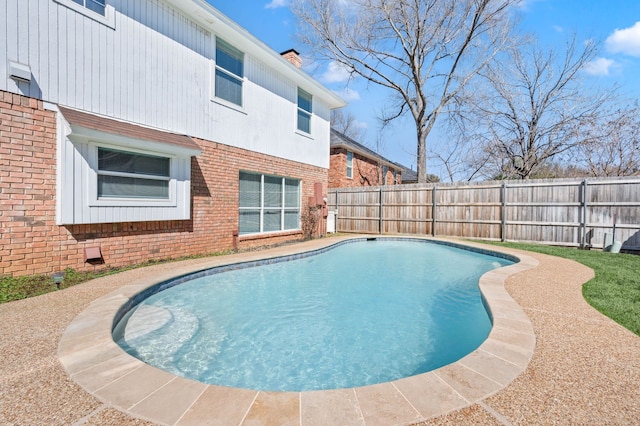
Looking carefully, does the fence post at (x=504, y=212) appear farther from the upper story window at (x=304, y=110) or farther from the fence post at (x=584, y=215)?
the upper story window at (x=304, y=110)

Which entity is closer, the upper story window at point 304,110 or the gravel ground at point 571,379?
the gravel ground at point 571,379

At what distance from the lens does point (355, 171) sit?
62.5 ft

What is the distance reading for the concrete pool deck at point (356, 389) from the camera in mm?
1810

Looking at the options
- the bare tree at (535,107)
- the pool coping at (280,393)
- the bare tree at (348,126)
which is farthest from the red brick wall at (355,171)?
the pool coping at (280,393)

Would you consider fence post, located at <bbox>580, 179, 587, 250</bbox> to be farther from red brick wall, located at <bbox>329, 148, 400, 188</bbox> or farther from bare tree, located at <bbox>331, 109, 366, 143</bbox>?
bare tree, located at <bbox>331, 109, 366, 143</bbox>

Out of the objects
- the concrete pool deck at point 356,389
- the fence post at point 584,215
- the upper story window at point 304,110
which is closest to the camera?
the concrete pool deck at point 356,389

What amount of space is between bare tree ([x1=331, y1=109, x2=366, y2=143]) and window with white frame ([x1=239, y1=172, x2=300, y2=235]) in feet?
82.6

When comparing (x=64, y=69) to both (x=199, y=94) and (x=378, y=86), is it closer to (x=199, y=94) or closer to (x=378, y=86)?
(x=199, y=94)

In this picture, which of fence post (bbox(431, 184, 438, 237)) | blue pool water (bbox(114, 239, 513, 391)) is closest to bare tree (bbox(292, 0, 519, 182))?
fence post (bbox(431, 184, 438, 237))

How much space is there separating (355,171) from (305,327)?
15.7 m

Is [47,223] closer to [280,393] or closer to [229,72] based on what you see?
[280,393]

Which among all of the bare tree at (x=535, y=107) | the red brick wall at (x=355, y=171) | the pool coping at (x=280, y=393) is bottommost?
the pool coping at (x=280, y=393)

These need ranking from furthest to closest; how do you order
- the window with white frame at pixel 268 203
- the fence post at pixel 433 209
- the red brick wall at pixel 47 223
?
the fence post at pixel 433 209
the window with white frame at pixel 268 203
the red brick wall at pixel 47 223

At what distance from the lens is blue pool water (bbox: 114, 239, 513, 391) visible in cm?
310
